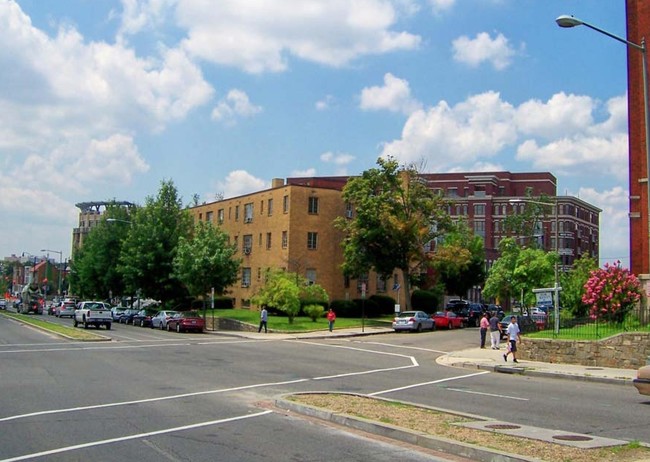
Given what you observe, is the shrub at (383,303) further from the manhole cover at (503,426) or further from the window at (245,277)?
the manhole cover at (503,426)

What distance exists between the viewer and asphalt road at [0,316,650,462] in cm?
961

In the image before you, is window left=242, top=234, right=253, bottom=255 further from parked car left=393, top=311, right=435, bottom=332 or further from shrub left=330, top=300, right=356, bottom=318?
parked car left=393, top=311, right=435, bottom=332

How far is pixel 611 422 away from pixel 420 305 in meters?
53.5

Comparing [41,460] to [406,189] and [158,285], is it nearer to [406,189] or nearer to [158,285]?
[406,189]

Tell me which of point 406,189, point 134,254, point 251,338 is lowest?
point 251,338

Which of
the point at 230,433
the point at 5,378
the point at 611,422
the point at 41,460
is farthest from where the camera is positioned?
the point at 5,378

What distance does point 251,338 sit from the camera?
3988 centimetres

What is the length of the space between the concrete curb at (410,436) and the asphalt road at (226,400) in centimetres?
34

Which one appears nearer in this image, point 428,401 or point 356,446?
point 356,446

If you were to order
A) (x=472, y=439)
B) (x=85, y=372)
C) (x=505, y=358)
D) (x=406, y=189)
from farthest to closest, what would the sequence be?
(x=406, y=189) → (x=505, y=358) → (x=85, y=372) → (x=472, y=439)

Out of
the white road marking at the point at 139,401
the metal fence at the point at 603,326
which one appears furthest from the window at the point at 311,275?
the white road marking at the point at 139,401

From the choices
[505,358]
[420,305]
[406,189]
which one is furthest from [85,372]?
[420,305]

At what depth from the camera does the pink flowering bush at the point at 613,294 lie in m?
27.2

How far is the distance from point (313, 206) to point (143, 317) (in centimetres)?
1631
